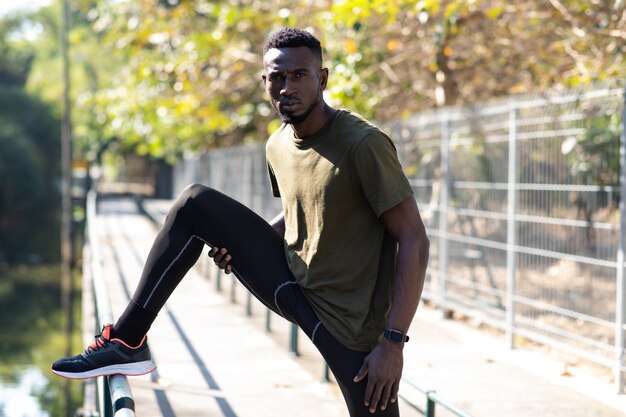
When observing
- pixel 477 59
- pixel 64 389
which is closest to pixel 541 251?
pixel 477 59

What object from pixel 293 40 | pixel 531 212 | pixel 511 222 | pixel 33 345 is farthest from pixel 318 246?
pixel 33 345

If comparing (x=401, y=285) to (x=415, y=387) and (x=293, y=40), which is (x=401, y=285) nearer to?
(x=293, y=40)

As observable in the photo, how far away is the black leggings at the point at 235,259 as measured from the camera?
346 cm

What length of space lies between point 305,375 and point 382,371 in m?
4.10

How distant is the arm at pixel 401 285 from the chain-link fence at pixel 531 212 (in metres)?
3.50

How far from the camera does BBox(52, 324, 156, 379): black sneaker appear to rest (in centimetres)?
356

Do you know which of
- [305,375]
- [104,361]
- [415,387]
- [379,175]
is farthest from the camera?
[305,375]

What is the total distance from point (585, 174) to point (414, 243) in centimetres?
431

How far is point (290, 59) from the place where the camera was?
3.36 m

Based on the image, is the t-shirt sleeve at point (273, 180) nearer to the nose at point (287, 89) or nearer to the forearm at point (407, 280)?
A: the nose at point (287, 89)

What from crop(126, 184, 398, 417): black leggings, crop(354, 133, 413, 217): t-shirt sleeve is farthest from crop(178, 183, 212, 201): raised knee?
crop(354, 133, 413, 217): t-shirt sleeve

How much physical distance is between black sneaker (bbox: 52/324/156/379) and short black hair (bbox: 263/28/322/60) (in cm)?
118

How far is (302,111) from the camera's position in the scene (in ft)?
11.0

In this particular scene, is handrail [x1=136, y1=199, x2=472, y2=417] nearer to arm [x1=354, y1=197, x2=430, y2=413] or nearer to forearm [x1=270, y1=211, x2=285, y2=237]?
arm [x1=354, y1=197, x2=430, y2=413]
